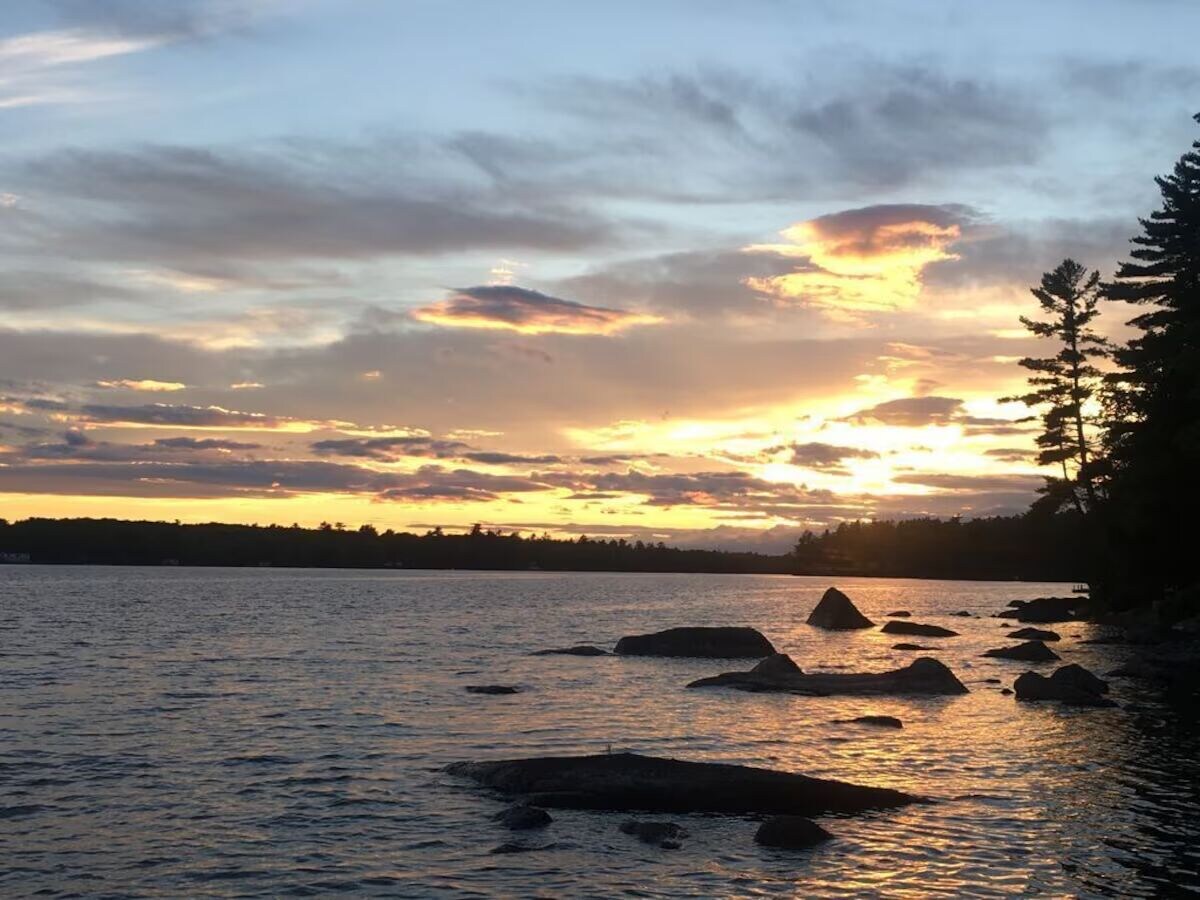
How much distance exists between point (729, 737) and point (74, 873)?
60.4 ft

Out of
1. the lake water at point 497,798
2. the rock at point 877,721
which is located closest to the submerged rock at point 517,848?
the lake water at point 497,798

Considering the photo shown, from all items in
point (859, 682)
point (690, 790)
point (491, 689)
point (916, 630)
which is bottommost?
point (916, 630)

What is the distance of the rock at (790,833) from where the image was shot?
65.7 ft

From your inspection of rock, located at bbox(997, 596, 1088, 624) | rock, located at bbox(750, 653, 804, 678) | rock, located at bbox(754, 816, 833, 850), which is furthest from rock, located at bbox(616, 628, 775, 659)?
rock, located at bbox(754, 816, 833, 850)

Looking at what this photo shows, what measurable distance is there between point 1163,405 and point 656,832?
169 feet

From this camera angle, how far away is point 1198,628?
197ft

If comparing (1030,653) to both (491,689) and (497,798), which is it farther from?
(497,798)

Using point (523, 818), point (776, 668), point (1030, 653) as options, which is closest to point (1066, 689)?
point (776, 668)

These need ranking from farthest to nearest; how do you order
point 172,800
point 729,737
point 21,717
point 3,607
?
point 3,607, point 21,717, point 729,737, point 172,800

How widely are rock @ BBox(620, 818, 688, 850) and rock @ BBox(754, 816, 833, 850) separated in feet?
4.76

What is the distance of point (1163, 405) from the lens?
61.5m

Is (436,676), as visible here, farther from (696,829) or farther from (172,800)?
(696,829)

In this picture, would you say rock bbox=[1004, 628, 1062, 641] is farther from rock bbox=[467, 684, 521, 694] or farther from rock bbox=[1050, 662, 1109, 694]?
rock bbox=[467, 684, 521, 694]

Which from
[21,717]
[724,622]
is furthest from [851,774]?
[724,622]
